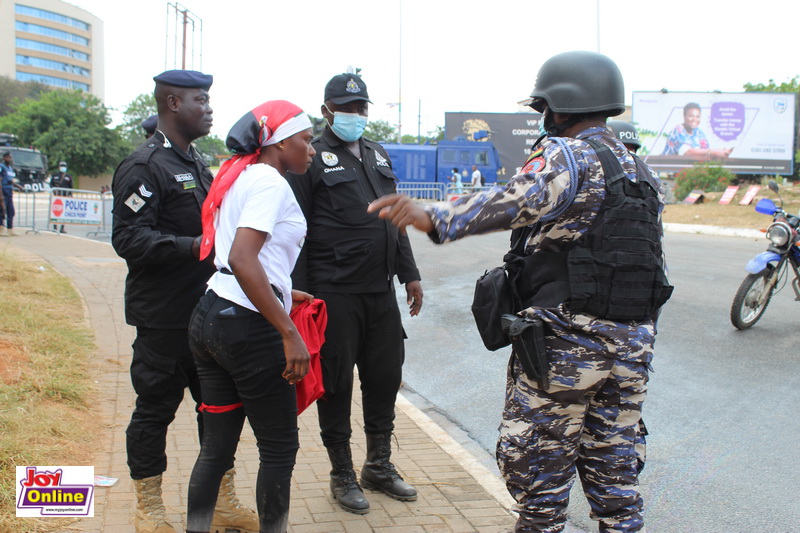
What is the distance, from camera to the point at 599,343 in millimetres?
2596

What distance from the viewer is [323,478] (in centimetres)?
395

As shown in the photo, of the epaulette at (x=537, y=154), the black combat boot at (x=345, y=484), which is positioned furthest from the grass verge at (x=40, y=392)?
the epaulette at (x=537, y=154)

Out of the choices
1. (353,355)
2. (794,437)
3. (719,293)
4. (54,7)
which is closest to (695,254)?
(719,293)

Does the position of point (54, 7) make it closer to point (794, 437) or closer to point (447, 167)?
point (447, 167)

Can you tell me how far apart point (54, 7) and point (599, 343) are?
406 feet

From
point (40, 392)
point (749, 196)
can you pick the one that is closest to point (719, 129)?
point (749, 196)

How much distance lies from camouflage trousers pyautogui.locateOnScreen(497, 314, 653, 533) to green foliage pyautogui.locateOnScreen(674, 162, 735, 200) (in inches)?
1055

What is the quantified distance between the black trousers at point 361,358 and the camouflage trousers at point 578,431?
108 centimetres

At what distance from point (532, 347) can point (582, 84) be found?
0.99 metres

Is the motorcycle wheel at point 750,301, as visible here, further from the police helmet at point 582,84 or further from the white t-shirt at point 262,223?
the white t-shirt at point 262,223

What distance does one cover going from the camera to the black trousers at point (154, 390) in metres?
3.18

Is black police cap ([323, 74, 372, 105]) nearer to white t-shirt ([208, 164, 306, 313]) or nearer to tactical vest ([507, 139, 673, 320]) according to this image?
white t-shirt ([208, 164, 306, 313])

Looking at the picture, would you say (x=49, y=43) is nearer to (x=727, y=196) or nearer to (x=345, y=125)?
(x=727, y=196)

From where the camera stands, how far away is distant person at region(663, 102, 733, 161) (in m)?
33.1
